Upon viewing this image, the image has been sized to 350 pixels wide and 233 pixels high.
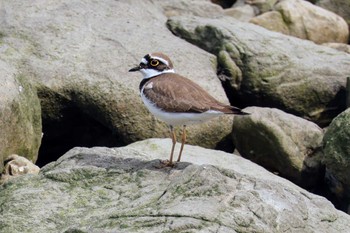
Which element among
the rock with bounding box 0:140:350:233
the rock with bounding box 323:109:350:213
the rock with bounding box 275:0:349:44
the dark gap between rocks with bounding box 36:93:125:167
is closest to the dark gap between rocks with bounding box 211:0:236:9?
the rock with bounding box 275:0:349:44

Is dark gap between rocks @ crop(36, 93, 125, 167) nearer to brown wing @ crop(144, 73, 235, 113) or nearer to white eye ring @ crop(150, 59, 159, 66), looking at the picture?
white eye ring @ crop(150, 59, 159, 66)

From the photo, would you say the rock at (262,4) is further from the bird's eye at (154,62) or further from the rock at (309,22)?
the bird's eye at (154,62)

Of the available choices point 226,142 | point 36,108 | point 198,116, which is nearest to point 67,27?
point 36,108

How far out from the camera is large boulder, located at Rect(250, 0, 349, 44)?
1644 cm

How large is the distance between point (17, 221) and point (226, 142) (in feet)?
18.8

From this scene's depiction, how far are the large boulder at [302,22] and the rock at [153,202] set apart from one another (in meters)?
8.84

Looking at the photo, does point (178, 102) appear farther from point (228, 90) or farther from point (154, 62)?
point (228, 90)

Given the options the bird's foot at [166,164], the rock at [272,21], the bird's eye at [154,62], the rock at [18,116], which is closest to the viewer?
the bird's foot at [166,164]

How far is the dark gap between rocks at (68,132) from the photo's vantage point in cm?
1168

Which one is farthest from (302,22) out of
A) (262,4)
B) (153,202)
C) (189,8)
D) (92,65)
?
(153,202)

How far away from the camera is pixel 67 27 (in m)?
12.6

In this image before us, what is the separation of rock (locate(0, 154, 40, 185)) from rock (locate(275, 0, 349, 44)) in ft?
26.9

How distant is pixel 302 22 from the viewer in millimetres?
16484

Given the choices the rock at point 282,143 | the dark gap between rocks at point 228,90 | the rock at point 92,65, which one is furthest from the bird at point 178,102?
the dark gap between rocks at point 228,90
